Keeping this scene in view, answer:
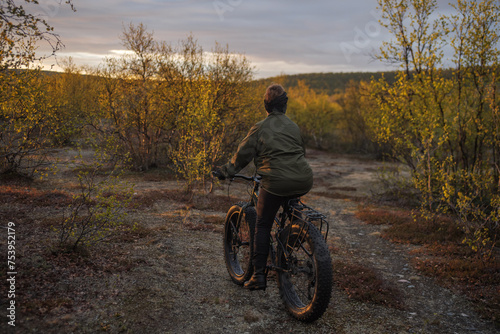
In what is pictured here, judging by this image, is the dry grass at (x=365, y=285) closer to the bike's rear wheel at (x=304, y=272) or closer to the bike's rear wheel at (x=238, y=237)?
the bike's rear wheel at (x=304, y=272)

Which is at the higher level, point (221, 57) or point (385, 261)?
point (221, 57)

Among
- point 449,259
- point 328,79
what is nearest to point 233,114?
point 449,259

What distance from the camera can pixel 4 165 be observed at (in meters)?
11.9

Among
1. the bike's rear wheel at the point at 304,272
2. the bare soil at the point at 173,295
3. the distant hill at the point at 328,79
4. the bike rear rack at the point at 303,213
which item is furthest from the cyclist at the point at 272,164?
the distant hill at the point at 328,79

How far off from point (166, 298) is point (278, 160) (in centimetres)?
232

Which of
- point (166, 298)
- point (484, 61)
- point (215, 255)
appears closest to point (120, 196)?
point (215, 255)

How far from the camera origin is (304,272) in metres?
3.87

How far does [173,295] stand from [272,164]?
7.35 feet

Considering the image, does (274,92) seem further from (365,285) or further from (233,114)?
(233,114)

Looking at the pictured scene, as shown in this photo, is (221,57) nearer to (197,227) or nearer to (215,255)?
(197,227)

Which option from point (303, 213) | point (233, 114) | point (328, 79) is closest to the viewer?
point (303, 213)

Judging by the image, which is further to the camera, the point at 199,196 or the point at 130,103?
the point at 130,103

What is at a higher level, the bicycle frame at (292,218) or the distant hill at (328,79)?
the distant hill at (328,79)

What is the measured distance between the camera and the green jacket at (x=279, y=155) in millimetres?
3850
